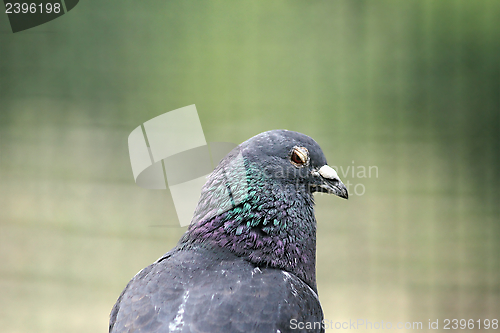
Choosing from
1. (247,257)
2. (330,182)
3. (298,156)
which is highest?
(298,156)

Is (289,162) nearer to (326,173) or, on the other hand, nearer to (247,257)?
(326,173)

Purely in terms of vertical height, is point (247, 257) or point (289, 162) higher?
point (289, 162)

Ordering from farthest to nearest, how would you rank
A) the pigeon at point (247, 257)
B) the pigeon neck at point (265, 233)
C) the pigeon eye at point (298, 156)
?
the pigeon eye at point (298, 156) < the pigeon neck at point (265, 233) < the pigeon at point (247, 257)

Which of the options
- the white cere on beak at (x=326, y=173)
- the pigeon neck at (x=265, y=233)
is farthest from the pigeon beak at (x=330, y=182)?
the pigeon neck at (x=265, y=233)

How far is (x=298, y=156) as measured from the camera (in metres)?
1.20

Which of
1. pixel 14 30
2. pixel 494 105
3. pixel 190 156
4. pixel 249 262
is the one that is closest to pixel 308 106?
pixel 190 156

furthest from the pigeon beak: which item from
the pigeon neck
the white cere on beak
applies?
the pigeon neck

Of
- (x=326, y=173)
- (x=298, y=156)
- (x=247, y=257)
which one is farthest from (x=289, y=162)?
(x=247, y=257)

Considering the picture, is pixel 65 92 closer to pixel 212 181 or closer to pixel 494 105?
pixel 212 181

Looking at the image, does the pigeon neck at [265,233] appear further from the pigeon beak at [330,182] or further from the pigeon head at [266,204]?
the pigeon beak at [330,182]

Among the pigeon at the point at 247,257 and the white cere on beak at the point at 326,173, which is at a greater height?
the white cere on beak at the point at 326,173

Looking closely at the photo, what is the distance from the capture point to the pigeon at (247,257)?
2.94ft

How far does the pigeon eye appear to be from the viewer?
1.20 metres

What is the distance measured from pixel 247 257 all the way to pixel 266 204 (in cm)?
16
